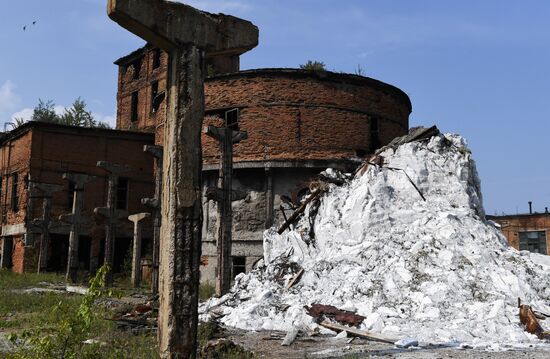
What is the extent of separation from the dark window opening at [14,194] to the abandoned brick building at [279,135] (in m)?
10.8

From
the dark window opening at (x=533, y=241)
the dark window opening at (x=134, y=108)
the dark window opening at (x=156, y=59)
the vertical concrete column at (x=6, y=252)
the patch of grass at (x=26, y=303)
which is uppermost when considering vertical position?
the dark window opening at (x=156, y=59)

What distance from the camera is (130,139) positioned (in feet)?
88.4

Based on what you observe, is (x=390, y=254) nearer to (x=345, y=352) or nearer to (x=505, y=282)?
(x=505, y=282)

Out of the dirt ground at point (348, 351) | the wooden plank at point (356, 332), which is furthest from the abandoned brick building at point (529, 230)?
the dirt ground at point (348, 351)

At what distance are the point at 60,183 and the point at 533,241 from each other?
101ft

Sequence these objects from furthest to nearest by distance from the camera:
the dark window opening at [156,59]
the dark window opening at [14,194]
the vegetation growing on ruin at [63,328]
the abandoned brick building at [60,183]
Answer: the dark window opening at [156,59], the dark window opening at [14,194], the abandoned brick building at [60,183], the vegetation growing on ruin at [63,328]

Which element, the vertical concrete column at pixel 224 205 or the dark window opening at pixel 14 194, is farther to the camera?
the dark window opening at pixel 14 194

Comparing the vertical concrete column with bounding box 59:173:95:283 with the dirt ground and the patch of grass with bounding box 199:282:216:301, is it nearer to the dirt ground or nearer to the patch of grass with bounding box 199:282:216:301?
the patch of grass with bounding box 199:282:216:301

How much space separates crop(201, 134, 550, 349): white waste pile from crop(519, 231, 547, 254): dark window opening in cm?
2380

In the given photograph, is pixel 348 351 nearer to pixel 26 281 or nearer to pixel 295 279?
pixel 295 279

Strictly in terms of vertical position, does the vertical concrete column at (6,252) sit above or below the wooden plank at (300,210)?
below

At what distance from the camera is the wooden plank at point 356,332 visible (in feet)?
30.8

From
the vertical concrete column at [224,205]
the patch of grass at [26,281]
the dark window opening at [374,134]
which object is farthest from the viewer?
the dark window opening at [374,134]

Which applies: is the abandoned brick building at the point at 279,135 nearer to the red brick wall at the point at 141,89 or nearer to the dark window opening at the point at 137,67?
the red brick wall at the point at 141,89
